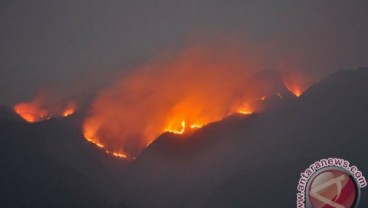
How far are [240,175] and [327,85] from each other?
176 feet

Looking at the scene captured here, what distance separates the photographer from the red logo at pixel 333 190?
2917cm

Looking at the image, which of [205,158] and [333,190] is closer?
[333,190]

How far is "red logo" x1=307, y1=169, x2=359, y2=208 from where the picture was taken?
2917cm

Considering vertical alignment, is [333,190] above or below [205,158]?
below

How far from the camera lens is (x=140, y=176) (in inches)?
4860

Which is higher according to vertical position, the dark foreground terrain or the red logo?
the dark foreground terrain

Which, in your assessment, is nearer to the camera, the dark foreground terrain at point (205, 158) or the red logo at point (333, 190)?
the red logo at point (333, 190)

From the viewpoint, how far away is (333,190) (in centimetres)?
2952

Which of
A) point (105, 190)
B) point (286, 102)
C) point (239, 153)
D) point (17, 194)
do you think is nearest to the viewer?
point (17, 194)

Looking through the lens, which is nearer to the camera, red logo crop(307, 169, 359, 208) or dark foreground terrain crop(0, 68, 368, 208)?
red logo crop(307, 169, 359, 208)

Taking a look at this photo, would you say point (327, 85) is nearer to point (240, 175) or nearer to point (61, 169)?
point (240, 175)

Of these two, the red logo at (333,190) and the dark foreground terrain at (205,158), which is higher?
the dark foreground terrain at (205,158)

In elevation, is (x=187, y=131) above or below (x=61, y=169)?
above

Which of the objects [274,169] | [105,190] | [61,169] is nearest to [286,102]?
[274,169]
